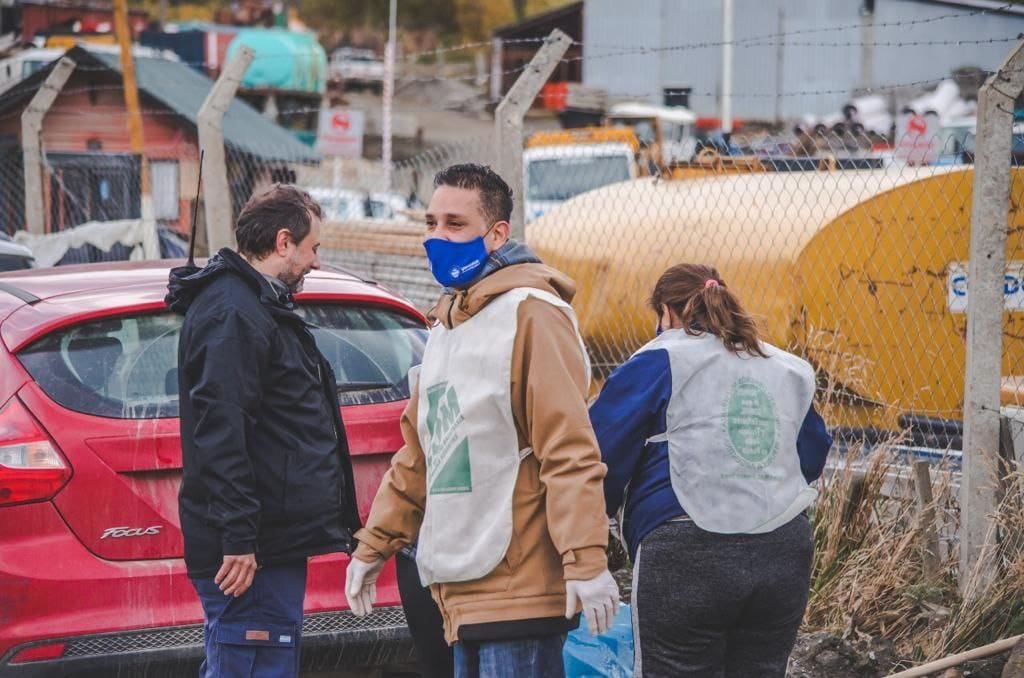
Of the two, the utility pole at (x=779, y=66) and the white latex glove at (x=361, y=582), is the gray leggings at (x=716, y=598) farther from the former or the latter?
the utility pole at (x=779, y=66)

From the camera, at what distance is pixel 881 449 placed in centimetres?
523

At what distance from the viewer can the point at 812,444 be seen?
3600mm

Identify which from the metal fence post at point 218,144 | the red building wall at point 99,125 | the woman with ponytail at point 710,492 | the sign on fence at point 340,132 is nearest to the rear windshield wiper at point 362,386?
the woman with ponytail at point 710,492

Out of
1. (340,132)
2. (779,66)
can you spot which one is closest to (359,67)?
(779,66)

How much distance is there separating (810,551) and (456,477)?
972mm

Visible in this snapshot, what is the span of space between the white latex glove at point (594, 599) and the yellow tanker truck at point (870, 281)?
9.31 ft

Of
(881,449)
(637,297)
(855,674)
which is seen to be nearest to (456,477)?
(855,674)

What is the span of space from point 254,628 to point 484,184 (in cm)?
132

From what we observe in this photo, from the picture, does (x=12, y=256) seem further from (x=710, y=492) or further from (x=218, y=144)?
(x=710, y=492)

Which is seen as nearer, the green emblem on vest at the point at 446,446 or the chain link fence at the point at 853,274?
the green emblem on vest at the point at 446,446

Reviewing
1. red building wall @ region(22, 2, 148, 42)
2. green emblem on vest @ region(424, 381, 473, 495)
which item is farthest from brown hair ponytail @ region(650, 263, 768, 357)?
red building wall @ region(22, 2, 148, 42)

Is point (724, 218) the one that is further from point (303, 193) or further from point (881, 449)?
point (303, 193)

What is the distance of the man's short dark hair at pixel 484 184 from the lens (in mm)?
3303

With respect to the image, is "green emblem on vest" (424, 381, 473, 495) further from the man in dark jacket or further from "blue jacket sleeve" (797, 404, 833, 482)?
"blue jacket sleeve" (797, 404, 833, 482)
